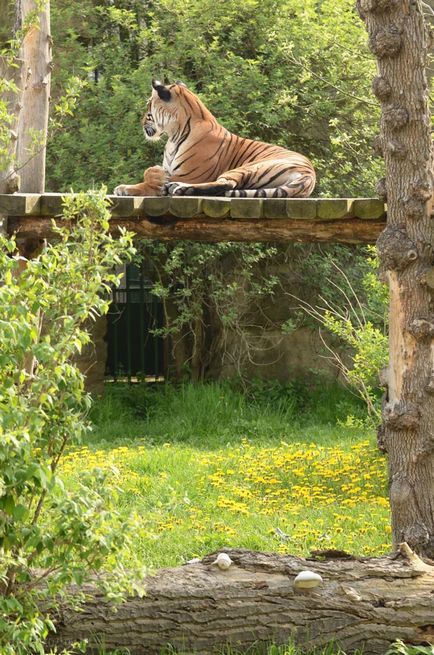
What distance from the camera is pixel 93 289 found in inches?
159

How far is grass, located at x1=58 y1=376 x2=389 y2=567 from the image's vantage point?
261 inches

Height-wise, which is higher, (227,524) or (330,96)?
(330,96)

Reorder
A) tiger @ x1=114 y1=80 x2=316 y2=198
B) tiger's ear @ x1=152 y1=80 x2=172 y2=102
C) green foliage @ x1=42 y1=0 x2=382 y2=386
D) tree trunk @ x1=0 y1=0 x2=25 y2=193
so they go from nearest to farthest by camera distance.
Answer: tree trunk @ x1=0 y1=0 x2=25 y2=193, tiger @ x1=114 y1=80 x2=316 y2=198, tiger's ear @ x1=152 y1=80 x2=172 y2=102, green foliage @ x1=42 y1=0 x2=382 y2=386

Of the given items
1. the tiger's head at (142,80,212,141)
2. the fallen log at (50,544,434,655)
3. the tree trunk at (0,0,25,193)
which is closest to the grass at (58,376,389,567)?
the fallen log at (50,544,434,655)

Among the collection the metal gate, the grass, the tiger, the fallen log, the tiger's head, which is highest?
the tiger's head

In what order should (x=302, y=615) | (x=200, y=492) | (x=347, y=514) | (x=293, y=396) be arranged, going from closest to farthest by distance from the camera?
1. (x=302, y=615)
2. (x=347, y=514)
3. (x=200, y=492)
4. (x=293, y=396)

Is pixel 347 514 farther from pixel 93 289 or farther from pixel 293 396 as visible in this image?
pixel 293 396

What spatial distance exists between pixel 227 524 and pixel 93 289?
329cm

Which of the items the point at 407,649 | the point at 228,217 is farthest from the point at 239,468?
the point at 407,649

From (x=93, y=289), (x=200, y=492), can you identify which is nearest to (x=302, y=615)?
(x=93, y=289)

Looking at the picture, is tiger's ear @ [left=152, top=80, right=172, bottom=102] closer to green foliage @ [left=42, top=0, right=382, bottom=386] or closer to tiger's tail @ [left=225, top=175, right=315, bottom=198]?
tiger's tail @ [left=225, top=175, right=315, bottom=198]

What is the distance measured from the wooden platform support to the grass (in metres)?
1.50

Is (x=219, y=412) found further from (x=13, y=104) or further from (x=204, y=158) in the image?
(x=13, y=104)

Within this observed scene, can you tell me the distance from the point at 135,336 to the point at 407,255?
799cm
